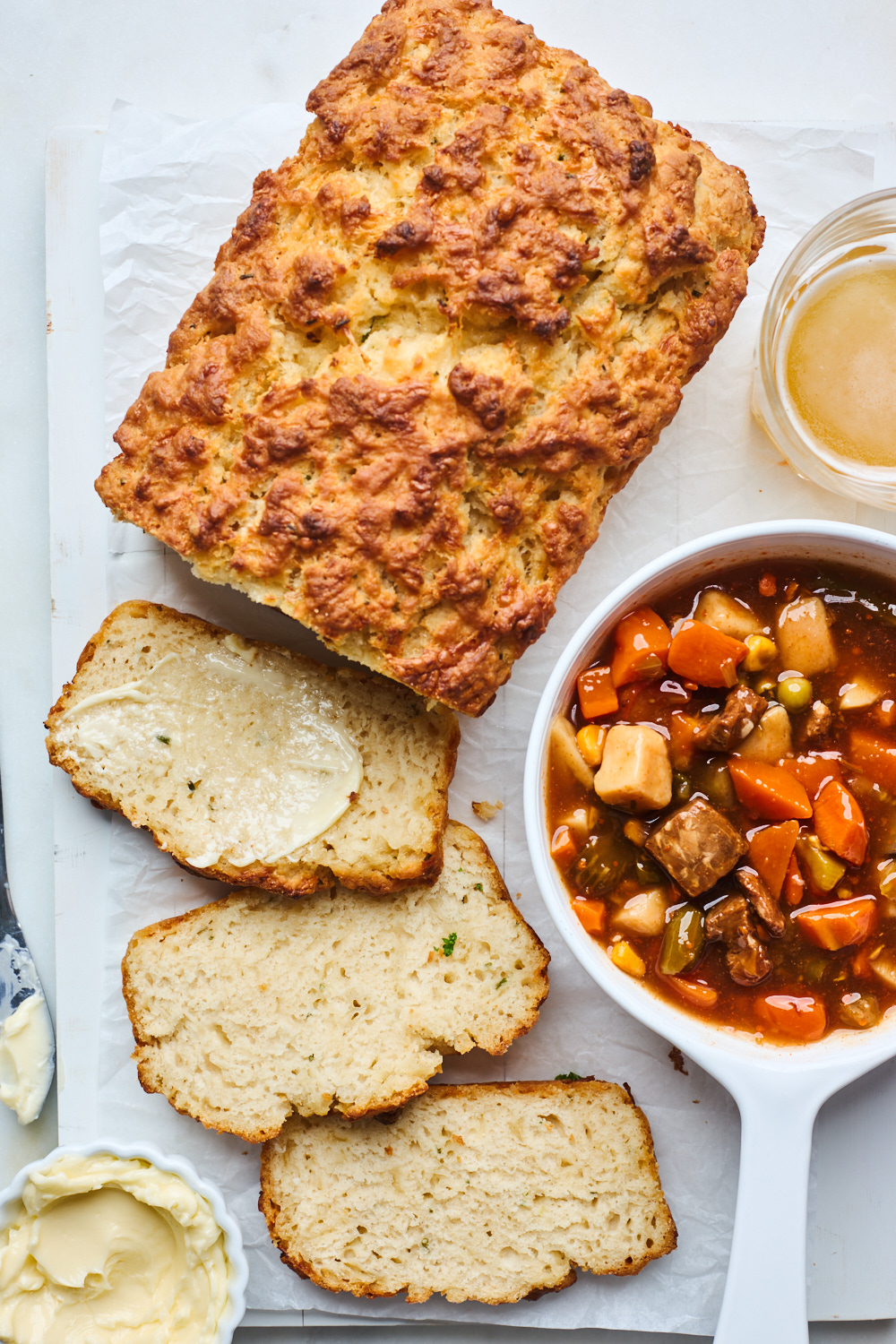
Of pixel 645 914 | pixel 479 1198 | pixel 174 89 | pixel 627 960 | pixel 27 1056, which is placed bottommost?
pixel 479 1198

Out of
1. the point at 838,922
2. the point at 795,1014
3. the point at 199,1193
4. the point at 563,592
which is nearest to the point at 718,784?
the point at 838,922

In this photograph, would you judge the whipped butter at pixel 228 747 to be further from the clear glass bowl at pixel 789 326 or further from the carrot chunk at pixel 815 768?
the clear glass bowl at pixel 789 326

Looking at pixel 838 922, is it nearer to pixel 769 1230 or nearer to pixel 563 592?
pixel 769 1230

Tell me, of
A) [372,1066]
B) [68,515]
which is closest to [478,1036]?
[372,1066]

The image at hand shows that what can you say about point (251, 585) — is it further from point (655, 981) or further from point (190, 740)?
point (655, 981)

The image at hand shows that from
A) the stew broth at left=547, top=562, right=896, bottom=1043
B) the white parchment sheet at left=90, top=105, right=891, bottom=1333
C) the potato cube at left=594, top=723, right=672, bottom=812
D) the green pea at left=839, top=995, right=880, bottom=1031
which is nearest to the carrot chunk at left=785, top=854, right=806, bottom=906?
the stew broth at left=547, top=562, right=896, bottom=1043

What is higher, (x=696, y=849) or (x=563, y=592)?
(x=563, y=592)
